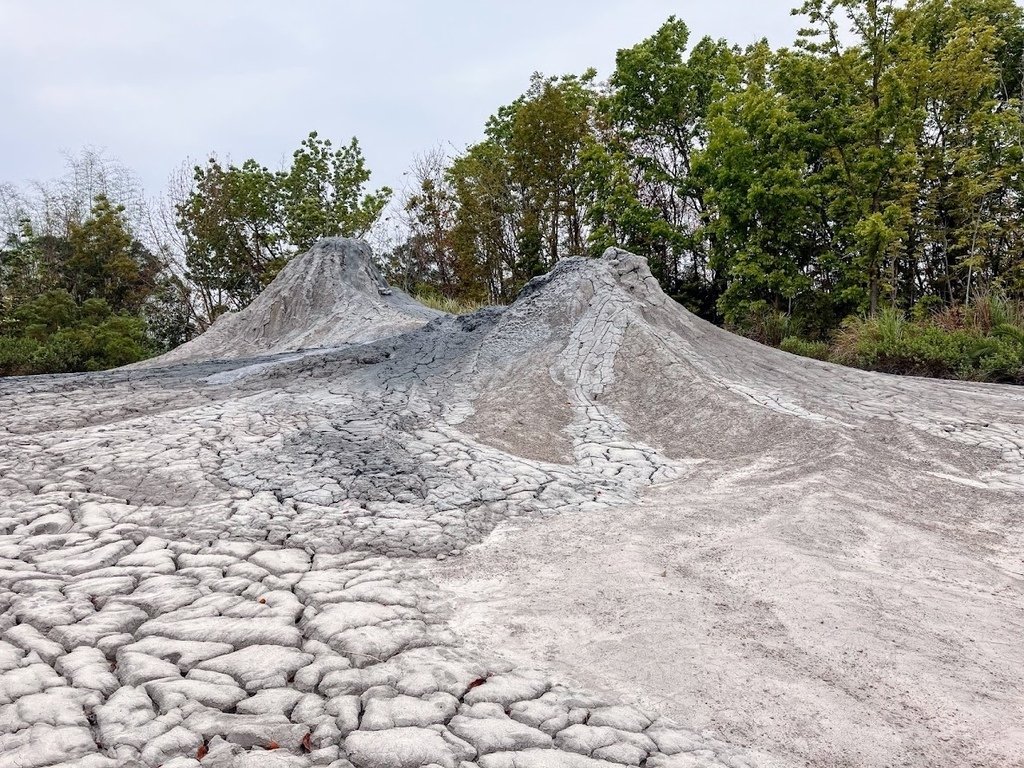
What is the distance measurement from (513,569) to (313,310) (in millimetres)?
10373

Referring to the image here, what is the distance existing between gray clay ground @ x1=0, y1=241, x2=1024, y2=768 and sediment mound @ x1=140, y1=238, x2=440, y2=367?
506 cm

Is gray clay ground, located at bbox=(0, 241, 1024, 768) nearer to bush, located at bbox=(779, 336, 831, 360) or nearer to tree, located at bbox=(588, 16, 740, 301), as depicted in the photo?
bush, located at bbox=(779, 336, 831, 360)

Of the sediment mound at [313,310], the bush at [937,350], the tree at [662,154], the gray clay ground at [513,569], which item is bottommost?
the gray clay ground at [513,569]

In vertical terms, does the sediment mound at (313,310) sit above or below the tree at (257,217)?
below

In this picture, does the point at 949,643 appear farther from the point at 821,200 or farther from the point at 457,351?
the point at 821,200

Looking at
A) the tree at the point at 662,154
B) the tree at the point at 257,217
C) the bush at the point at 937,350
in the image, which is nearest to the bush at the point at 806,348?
the bush at the point at 937,350

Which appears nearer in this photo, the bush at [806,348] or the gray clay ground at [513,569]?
the gray clay ground at [513,569]

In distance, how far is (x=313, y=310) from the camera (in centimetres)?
1237

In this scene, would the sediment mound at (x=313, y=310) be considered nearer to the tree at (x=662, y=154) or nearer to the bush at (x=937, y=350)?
the tree at (x=662, y=154)

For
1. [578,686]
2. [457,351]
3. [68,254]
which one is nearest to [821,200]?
[457,351]

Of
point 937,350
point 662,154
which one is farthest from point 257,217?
point 937,350

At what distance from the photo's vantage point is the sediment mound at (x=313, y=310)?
11383mm

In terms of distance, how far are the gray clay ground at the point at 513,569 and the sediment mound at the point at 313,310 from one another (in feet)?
16.6

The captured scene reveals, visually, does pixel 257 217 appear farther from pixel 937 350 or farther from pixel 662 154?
pixel 937 350
